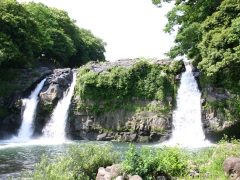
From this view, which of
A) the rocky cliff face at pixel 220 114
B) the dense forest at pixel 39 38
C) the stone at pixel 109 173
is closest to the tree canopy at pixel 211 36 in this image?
the rocky cliff face at pixel 220 114

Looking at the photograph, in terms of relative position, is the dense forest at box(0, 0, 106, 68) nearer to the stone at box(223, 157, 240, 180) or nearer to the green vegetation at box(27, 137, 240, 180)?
the green vegetation at box(27, 137, 240, 180)

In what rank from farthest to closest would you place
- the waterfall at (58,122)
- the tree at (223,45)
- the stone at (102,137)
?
1. the waterfall at (58,122)
2. the stone at (102,137)
3. the tree at (223,45)

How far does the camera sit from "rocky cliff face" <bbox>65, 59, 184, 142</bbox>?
83.5 ft

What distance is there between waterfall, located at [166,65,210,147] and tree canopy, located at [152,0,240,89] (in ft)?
6.94

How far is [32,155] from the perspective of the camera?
15719 millimetres

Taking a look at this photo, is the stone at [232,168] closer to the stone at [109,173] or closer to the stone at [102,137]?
the stone at [109,173]

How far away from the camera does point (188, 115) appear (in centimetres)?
2478

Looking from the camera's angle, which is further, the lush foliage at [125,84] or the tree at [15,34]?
the tree at [15,34]

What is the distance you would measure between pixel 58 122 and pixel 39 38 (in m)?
15.3

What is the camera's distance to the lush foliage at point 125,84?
2648 centimetres

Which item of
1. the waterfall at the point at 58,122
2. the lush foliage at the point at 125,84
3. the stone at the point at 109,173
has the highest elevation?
the lush foliage at the point at 125,84

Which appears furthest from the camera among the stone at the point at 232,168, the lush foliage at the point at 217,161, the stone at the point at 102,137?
the stone at the point at 102,137

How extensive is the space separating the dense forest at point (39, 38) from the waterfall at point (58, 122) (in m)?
7.19

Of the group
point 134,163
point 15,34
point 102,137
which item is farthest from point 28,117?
point 134,163
